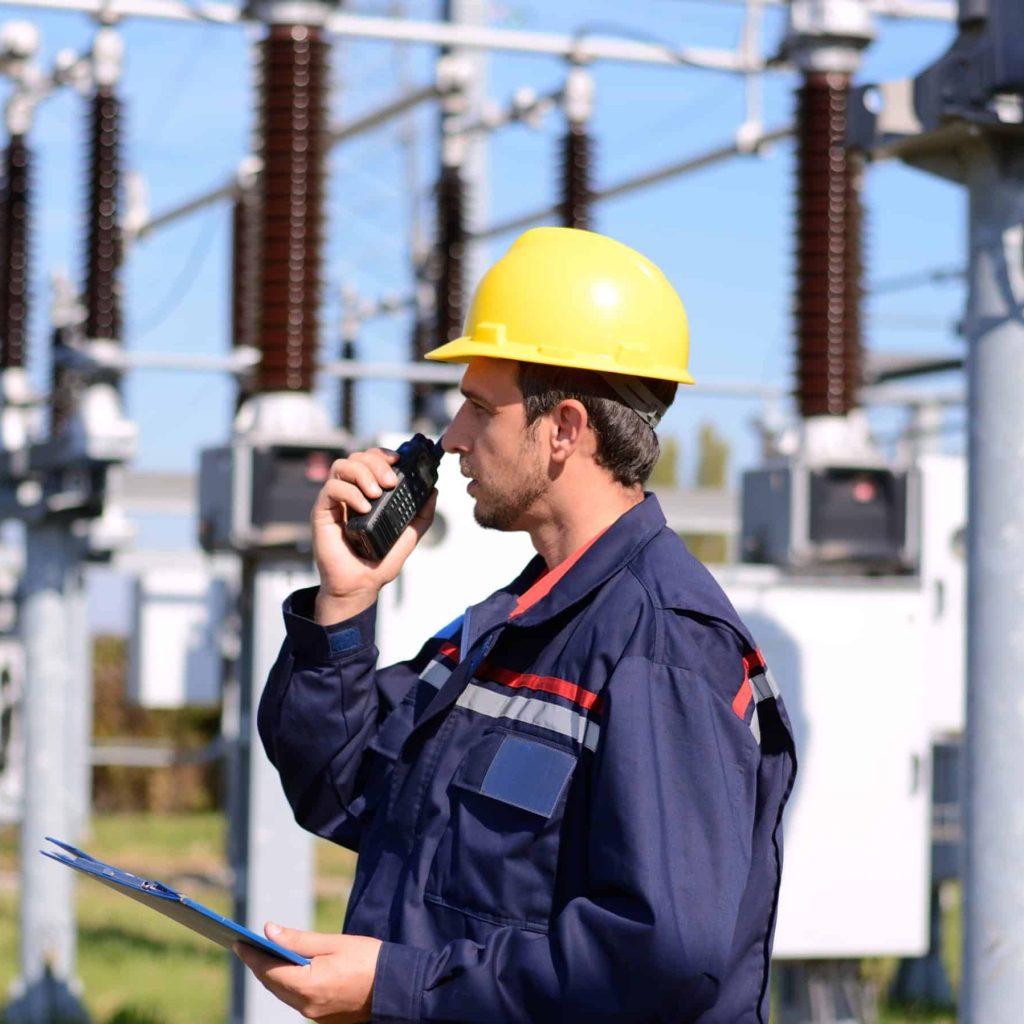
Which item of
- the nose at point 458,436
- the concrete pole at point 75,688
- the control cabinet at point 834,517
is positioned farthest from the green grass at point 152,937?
the nose at point 458,436

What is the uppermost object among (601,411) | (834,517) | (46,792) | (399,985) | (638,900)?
(601,411)

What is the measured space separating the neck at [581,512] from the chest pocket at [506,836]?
0.79ft

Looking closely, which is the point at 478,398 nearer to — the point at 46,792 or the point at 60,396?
the point at 46,792

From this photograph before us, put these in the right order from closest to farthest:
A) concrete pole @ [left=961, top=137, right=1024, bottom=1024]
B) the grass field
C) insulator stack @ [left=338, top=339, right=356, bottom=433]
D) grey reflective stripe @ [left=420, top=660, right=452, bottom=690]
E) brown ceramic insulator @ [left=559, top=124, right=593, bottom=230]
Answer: grey reflective stripe @ [left=420, top=660, right=452, bottom=690] → concrete pole @ [left=961, top=137, right=1024, bottom=1024] → the grass field → brown ceramic insulator @ [left=559, top=124, right=593, bottom=230] → insulator stack @ [left=338, top=339, right=356, bottom=433]

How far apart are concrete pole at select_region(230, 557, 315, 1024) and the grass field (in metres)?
0.20

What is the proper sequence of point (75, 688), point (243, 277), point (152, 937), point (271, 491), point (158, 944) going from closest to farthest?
1. point (271, 491)
2. point (158, 944)
3. point (152, 937)
4. point (243, 277)
5. point (75, 688)

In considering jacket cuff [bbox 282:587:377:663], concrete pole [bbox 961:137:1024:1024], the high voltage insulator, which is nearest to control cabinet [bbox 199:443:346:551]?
concrete pole [bbox 961:137:1024:1024]

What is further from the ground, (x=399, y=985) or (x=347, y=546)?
(x=347, y=546)

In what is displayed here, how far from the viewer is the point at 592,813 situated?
1823 millimetres

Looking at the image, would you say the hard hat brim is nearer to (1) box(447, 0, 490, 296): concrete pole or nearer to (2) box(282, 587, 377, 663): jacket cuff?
(2) box(282, 587, 377, 663): jacket cuff

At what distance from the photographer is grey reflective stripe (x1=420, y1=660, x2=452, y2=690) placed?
2195 millimetres

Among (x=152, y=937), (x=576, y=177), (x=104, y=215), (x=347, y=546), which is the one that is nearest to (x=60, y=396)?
(x=104, y=215)

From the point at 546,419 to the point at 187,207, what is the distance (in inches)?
304

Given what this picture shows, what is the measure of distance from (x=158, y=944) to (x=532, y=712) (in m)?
6.70
